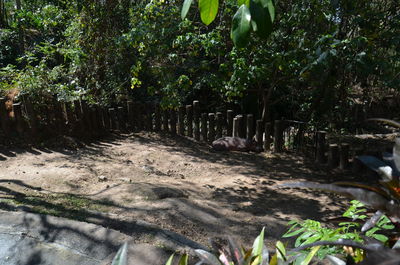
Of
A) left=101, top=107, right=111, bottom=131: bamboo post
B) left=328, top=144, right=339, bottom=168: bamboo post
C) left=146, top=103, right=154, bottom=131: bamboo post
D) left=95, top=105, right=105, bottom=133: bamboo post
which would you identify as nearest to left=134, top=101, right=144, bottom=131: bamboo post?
left=146, top=103, right=154, bottom=131: bamboo post

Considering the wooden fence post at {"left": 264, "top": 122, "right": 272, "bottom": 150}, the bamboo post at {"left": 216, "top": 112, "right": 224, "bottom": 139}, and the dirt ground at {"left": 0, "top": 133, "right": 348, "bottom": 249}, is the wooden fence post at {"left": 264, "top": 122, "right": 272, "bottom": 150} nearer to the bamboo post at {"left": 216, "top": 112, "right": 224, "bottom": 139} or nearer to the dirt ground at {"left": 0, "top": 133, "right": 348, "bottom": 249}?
the dirt ground at {"left": 0, "top": 133, "right": 348, "bottom": 249}

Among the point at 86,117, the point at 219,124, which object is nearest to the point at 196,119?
the point at 219,124

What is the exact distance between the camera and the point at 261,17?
1.08 m

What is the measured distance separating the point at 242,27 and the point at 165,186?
128 inches

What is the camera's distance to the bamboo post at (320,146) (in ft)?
18.9

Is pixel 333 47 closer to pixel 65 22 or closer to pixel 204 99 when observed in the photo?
pixel 204 99

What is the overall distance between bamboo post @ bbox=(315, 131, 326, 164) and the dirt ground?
170 mm

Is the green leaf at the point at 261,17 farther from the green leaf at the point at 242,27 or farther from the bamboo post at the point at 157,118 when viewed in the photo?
the bamboo post at the point at 157,118

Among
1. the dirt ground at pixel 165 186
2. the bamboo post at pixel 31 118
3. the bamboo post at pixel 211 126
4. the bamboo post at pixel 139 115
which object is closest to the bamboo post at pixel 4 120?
the bamboo post at pixel 31 118

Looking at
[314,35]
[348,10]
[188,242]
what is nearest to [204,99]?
[314,35]

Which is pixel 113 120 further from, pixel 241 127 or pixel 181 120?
pixel 241 127

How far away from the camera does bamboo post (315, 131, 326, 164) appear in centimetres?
575

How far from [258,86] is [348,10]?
1996mm

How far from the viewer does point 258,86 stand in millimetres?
7121
